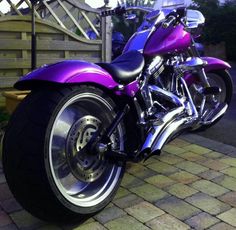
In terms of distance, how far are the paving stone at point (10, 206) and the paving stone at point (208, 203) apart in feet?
4.04

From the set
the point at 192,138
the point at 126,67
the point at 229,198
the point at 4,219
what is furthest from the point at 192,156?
the point at 4,219

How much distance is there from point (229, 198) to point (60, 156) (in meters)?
1.30

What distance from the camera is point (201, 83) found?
4.21 metres

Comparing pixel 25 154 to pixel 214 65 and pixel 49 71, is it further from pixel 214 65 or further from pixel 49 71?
pixel 214 65

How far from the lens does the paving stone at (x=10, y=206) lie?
2828mm

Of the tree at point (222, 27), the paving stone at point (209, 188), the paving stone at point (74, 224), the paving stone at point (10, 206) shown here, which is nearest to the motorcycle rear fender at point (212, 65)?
the paving stone at point (209, 188)

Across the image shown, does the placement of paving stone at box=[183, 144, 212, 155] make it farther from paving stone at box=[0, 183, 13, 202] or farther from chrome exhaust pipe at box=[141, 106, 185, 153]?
paving stone at box=[0, 183, 13, 202]

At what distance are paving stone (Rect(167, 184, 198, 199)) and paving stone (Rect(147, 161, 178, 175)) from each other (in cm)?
30

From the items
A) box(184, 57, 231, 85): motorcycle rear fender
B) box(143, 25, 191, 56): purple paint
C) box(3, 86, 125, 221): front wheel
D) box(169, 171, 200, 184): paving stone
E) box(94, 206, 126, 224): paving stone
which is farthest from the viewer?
box(184, 57, 231, 85): motorcycle rear fender

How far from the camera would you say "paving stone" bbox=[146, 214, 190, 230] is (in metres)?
2.54

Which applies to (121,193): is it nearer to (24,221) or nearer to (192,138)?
(24,221)

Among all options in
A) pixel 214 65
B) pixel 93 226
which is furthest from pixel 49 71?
pixel 214 65

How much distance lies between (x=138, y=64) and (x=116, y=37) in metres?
7.35

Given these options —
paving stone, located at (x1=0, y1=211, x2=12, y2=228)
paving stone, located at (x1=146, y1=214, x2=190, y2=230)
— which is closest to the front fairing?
paving stone, located at (x1=146, y1=214, x2=190, y2=230)
